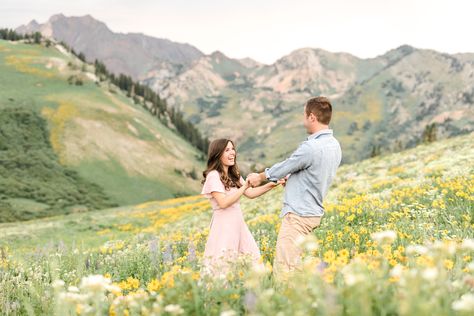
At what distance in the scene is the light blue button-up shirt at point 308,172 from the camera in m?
6.48

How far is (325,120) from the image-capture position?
261 inches

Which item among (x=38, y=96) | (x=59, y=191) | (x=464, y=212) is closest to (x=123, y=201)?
(x=59, y=191)

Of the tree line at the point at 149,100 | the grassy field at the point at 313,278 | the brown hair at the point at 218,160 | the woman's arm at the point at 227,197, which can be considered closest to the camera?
the grassy field at the point at 313,278

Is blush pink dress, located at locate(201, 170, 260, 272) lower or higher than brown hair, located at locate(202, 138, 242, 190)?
lower

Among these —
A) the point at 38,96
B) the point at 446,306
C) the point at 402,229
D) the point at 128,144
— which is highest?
the point at 446,306

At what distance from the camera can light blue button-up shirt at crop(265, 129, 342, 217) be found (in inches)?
255

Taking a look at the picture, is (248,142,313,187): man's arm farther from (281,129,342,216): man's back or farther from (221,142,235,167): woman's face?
(221,142,235,167): woman's face

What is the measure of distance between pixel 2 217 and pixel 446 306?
273 ft

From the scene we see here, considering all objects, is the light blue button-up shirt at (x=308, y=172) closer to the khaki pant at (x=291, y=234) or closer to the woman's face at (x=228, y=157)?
the khaki pant at (x=291, y=234)

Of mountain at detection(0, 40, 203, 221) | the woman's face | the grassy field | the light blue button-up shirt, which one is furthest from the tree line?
the light blue button-up shirt

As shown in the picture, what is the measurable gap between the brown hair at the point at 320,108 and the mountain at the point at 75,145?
8393 centimetres

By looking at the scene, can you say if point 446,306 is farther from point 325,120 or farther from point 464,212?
point 464,212

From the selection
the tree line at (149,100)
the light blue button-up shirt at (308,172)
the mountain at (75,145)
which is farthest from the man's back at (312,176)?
the tree line at (149,100)

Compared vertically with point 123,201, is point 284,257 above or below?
above
